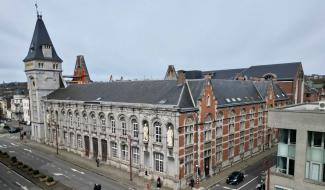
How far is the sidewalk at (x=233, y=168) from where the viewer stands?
37250mm

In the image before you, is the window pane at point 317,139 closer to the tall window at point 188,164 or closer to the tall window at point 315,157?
the tall window at point 315,157

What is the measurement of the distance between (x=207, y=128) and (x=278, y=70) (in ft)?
146

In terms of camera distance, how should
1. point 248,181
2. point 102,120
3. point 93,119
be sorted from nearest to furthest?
point 248,181 < point 102,120 < point 93,119

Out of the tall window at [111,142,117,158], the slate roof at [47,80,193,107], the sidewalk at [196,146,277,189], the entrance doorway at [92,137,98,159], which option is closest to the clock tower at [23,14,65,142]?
the slate roof at [47,80,193,107]

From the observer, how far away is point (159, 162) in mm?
37594

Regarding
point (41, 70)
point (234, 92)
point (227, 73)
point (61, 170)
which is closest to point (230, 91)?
point (234, 92)

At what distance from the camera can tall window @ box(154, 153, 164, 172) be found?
37.3 meters

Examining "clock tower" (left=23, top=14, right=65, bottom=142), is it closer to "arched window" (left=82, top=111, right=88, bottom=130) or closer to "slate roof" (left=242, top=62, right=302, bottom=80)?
"arched window" (left=82, top=111, right=88, bottom=130)

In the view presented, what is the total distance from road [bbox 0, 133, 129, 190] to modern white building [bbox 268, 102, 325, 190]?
69.3ft

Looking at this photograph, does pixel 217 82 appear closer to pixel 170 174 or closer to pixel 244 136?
pixel 244 136

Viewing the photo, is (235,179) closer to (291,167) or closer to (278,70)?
(291,167)

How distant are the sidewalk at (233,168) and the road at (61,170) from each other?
11.9 metres

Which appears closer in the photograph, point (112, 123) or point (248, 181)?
point (248, 181)

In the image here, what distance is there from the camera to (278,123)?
2564 centimetres
